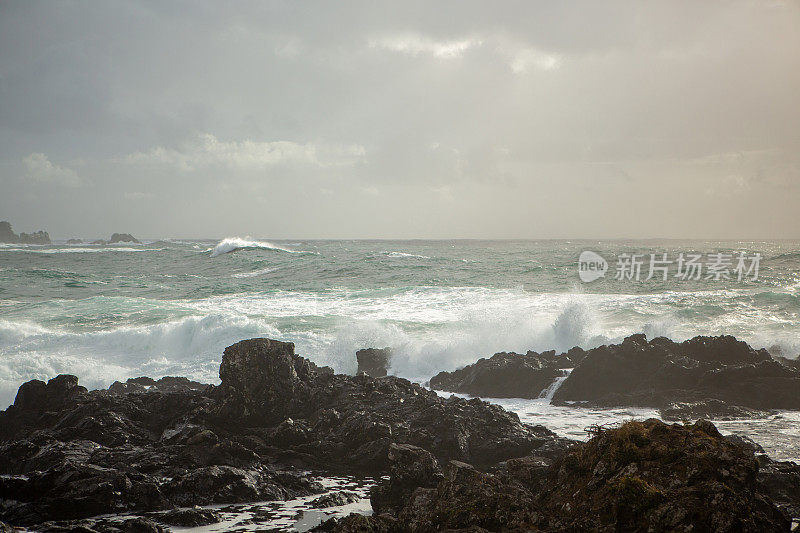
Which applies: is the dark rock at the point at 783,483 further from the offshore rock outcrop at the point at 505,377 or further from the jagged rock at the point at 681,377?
the offshore rock outcrop at the point at 505,377

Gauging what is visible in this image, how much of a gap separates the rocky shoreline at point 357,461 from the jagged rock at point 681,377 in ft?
0.80

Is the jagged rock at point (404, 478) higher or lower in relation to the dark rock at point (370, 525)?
lower

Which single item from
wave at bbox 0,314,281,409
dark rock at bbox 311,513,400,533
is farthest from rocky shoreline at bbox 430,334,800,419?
wave at bbox 0,314,281,409

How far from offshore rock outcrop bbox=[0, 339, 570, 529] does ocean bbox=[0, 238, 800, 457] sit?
345cm

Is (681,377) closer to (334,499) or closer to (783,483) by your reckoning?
(783,483)

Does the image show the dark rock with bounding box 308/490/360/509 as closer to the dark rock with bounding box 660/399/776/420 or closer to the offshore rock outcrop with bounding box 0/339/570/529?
the offshore rock outcrop with bounding box 0/339/570/529

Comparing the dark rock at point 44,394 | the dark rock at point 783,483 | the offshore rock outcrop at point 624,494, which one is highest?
the offshore rock outcrop at point 624,494

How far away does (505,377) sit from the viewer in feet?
60.7

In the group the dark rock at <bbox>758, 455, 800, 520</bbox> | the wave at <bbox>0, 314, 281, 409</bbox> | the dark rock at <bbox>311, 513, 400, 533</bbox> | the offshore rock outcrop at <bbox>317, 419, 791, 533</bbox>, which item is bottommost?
the wave at <bbox>0, 314, 281, 409</bbox>

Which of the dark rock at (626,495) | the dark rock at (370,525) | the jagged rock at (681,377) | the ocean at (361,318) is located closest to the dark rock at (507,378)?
the jagged rock at (681,377)

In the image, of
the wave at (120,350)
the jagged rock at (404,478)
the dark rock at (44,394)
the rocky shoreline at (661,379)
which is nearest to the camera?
the jagged rock at (404,478)

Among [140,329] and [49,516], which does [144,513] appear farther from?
[140,329]

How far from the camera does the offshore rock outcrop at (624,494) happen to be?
5.12 meters

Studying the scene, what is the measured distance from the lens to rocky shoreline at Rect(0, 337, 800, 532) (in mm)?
5660
